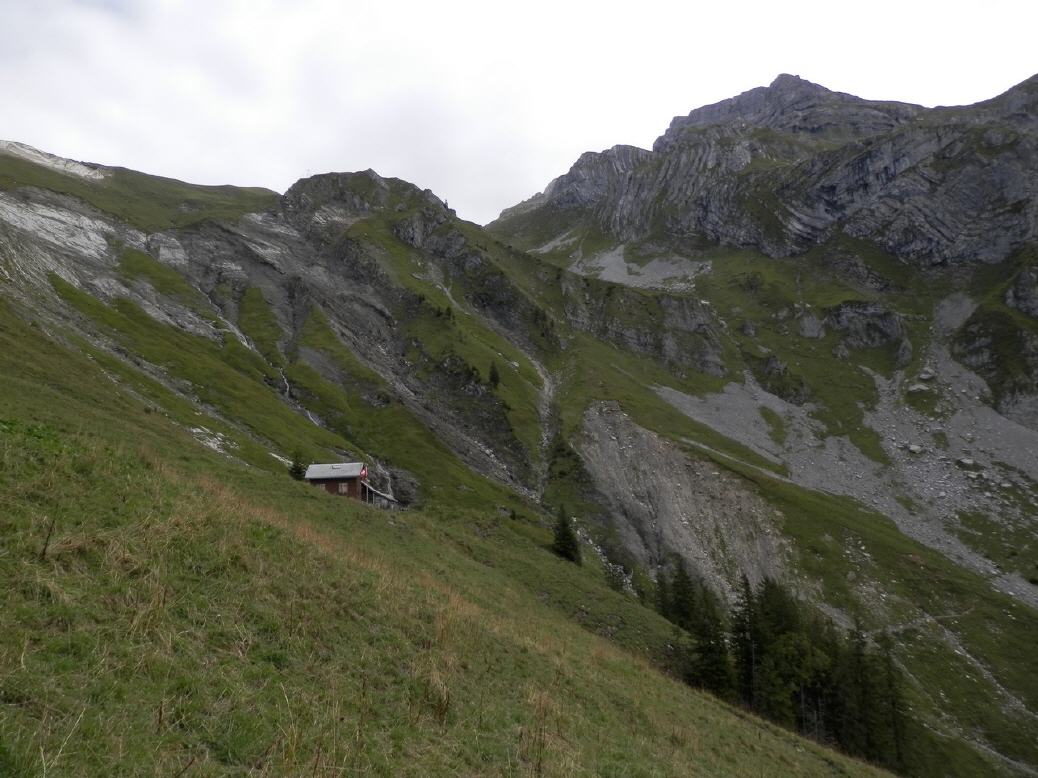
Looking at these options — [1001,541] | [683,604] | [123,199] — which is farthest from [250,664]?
[123,199]

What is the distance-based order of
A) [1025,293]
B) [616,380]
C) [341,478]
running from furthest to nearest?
[1025,293]
[616,380]
[341,478]

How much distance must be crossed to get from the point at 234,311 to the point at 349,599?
123328mm

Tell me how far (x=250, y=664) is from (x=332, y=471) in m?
52.9

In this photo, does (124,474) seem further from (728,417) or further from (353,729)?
(728,417)

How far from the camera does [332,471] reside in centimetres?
6144

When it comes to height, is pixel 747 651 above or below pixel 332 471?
below

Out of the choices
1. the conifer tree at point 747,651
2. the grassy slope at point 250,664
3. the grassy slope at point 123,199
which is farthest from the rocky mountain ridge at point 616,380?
the grassy slope at point 250,664

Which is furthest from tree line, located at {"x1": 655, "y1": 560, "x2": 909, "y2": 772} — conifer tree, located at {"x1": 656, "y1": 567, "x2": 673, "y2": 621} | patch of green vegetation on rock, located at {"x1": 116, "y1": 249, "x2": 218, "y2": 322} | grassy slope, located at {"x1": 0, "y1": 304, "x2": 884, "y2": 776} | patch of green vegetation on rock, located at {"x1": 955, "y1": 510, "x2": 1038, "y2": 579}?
patch of green vegetation on rock, located at {"x1": 116, "y1": 249, "x2": 218, "y2": 322}

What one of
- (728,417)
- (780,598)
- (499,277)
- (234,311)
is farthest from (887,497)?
(234,311)

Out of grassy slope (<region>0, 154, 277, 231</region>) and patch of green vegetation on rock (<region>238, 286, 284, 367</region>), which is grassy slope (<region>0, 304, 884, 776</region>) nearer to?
patch of green vegetation on rock (<region>238, 286, 284, 367</region>)

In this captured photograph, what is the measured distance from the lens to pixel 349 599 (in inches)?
589

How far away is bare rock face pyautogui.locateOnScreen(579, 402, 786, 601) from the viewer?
8194 centimetres

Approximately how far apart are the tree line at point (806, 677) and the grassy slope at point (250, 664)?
24695 mm

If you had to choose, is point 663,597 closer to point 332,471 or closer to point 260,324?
point 332,471
